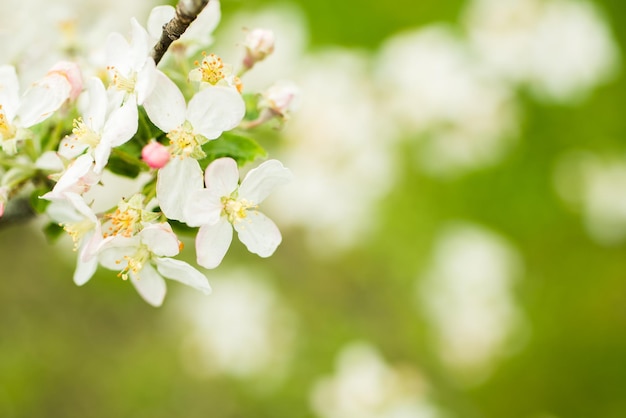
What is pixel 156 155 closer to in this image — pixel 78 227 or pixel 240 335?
pixel 78 227

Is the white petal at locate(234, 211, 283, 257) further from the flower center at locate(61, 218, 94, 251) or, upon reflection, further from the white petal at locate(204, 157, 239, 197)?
the flower center at locate(61, 218, 94, 251)

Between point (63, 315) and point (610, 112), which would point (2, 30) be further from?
point (610, 112)

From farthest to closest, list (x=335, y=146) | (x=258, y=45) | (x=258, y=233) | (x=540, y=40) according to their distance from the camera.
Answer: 1. (x=540, y=40)
2. (x=335, y=146)
3. (x=258, y=45)
4. (x=258, y=233)

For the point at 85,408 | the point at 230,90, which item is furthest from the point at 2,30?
the point at 85,408

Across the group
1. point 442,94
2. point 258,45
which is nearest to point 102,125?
point 258,45

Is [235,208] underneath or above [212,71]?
underneath

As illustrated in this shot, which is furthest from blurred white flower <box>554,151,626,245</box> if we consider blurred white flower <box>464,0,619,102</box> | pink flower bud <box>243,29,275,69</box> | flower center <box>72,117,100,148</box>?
flower center <box>72,117,100,148</box>

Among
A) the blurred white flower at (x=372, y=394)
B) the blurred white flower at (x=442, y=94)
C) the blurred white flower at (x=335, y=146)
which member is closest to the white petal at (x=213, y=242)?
the blurred white flower at (x=372, y=394)

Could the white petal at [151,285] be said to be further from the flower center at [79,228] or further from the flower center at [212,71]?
the flower center at [212,71]
